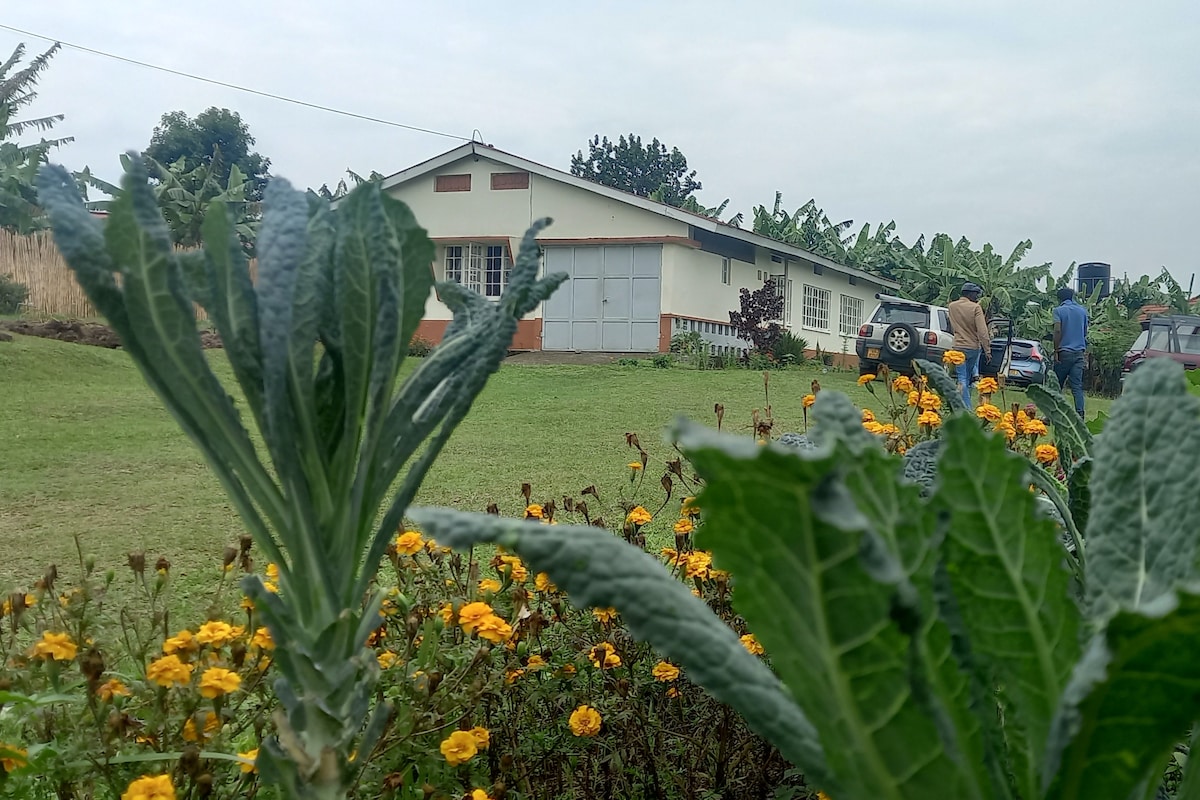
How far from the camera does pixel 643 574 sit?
57 cm

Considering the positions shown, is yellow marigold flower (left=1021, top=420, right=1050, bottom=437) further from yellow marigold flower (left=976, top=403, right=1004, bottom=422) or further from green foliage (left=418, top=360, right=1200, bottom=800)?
green foliage (left=418, top=360, right=1200, bottom=800)

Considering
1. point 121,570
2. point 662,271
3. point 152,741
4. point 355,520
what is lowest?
point 121,570

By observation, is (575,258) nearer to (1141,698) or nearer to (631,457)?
(631,457)

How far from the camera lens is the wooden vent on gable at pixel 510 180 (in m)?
20.3

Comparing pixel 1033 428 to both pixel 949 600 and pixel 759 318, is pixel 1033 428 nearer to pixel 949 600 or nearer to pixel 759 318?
pixel 949 600

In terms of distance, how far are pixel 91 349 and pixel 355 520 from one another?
14.9 meters

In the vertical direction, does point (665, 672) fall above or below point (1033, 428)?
below

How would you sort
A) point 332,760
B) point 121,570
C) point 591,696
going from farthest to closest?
1. point 121,570
2. point 591,696
3. point 332,760

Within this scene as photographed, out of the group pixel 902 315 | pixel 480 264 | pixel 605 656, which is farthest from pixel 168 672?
pixel 480 264

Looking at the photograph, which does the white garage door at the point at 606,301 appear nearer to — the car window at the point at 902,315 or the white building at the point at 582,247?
the white building at the point at 582,247

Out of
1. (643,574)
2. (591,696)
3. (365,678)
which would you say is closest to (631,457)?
(591,696)

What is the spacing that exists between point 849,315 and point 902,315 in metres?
9.66

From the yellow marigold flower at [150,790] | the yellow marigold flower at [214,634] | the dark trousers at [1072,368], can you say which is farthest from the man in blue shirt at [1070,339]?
the yellow marigold flower at [150,790]

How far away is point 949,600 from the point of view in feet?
1.97
